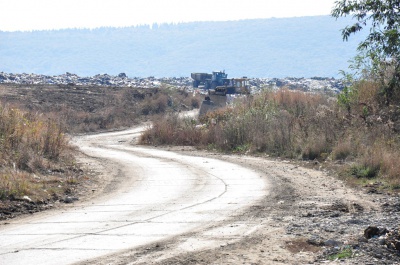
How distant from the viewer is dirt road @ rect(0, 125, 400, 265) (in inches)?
418

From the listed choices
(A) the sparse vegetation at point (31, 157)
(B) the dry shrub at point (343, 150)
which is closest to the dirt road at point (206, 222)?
(A) the sparse vegetation at point (31, 157)

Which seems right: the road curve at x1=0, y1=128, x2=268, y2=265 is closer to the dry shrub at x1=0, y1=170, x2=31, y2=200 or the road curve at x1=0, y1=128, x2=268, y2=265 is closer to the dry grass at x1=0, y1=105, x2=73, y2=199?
the dry shrub at x1=0, y1=170, x2=31, y2=200

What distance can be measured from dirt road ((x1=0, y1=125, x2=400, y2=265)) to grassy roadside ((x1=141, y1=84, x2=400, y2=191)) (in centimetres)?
137

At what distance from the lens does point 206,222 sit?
44.8 ft

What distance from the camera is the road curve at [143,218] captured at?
440 inches

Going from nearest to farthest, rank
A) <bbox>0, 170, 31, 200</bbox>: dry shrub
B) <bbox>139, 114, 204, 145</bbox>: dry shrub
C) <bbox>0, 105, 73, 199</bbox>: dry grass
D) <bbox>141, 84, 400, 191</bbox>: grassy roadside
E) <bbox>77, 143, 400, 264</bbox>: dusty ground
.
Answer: <bbox>77, 143, 400, 264</bbox>: dusty ground, <bbox>0, 170, 31, 200</bbox>: dry shrub, <bbox>0, 105, 73, 199</bbox>: dry grass, <bbox>141, 84, 400, 191</bbox>: grassy roadside, <bbox>139, 114, 204, 145</bbox>: dry shrub

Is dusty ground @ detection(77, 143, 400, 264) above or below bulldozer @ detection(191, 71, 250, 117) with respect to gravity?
above

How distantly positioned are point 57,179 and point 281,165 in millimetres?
8678

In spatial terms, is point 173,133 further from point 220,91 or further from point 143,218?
point 143,218

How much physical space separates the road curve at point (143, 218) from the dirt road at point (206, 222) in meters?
0.02

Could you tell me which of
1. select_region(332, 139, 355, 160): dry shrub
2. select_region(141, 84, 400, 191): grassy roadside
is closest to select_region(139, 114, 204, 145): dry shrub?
select_region(141, 84, 400, 191): grassy roadside

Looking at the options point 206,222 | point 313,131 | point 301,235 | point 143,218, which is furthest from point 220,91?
point 301,235

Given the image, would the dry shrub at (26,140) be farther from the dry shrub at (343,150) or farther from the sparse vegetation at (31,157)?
the dry shrub at (343,150)

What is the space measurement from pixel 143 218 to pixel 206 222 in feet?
4.36
